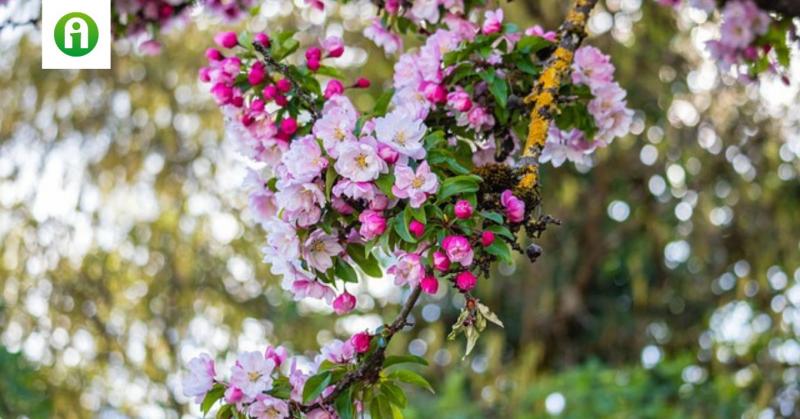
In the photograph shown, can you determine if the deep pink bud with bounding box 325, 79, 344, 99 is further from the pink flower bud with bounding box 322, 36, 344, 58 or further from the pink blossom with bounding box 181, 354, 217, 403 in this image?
the pink blossom with bounding box 181, 354, 217, 403

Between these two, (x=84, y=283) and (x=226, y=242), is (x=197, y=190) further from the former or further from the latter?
(x=84, y=283)

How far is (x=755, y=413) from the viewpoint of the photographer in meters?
4.01

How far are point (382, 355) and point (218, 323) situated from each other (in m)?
3.42

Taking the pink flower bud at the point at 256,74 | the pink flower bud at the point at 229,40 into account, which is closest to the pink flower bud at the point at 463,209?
the pink flower bud at the point at 256,74

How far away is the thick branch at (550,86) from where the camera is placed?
145cm

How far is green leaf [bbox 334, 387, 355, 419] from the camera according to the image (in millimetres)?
1400

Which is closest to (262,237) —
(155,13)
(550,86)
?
(155,13)

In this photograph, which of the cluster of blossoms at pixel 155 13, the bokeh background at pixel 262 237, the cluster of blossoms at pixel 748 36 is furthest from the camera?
the bokeh background at pixel 262 237

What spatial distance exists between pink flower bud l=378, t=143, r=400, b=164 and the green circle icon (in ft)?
5.05

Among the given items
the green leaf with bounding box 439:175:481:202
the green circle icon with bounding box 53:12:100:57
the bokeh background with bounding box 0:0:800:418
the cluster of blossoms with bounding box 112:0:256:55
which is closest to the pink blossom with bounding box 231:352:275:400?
the green leaf with bounding box 439:175:481:202

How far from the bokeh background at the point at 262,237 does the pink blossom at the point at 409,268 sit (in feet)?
8.75

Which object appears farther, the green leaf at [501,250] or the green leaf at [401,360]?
the green leaf at [401,360]

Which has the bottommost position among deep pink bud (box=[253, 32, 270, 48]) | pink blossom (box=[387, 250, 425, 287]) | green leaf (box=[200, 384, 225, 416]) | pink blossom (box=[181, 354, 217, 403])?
green leaf (box=[200, 384, 225, 416])

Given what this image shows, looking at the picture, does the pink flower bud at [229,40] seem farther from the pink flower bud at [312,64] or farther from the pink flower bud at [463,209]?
the pink flower bud at [463,209]
